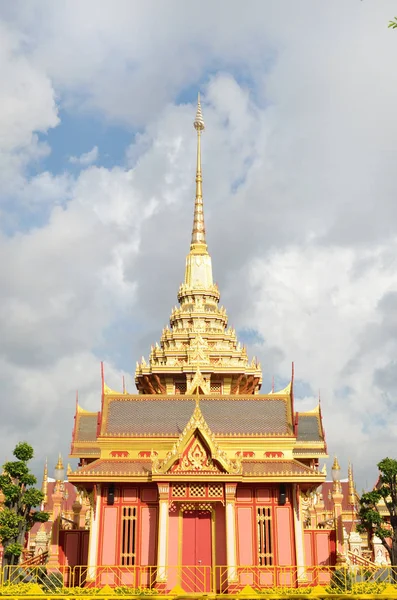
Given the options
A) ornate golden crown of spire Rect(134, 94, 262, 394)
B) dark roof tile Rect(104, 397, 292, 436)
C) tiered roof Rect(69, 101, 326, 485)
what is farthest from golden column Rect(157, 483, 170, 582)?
ornate golden crown of spire Rect(134, 94, 262, 394)

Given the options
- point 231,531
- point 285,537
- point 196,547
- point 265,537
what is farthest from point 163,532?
point 285,537

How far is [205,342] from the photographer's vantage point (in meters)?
57.1

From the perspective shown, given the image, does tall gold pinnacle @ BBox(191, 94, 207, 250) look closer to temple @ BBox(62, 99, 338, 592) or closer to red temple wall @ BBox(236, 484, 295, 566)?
temple @ BBox(62, 99, 338, 592)

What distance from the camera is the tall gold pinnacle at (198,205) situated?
69750 mm

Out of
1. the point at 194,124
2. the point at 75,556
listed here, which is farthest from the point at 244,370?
the point at 194,124

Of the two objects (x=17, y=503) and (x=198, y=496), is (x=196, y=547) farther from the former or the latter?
(x=17, y=503)

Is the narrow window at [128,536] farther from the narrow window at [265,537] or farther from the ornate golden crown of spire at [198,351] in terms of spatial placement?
the ornate golden crown of spire at [198,351]

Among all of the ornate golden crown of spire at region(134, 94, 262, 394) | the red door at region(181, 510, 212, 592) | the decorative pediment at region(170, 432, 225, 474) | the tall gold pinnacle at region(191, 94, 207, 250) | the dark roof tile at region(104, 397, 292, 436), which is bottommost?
the red door at region(181, 510, 212, 592)

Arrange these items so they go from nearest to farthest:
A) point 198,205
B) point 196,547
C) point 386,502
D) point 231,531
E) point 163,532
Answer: point 163,532 → point 231,531 → point 196,547 → point 386,502 → point 198,205

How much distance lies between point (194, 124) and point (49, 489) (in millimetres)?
43949

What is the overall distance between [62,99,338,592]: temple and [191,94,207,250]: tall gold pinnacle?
37642 mm

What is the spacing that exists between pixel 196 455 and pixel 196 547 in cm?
388

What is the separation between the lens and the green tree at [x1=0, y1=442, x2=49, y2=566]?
3189 centimetres

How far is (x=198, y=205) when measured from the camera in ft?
239
